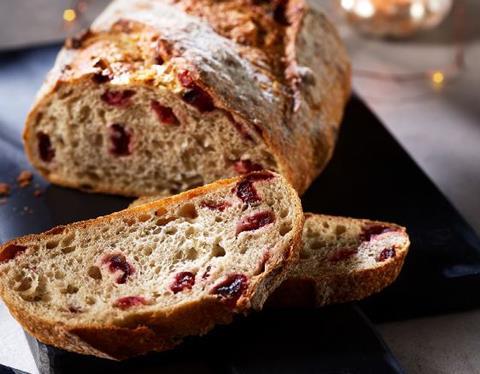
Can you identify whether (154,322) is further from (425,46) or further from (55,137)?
(425,46)

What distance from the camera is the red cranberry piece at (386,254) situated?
3.47 m

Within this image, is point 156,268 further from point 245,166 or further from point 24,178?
point 24,178

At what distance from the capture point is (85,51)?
13.8ft

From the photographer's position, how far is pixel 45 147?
4262 mm

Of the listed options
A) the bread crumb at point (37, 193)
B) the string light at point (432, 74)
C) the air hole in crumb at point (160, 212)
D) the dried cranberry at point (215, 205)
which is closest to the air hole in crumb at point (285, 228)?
the dried cranberry at point (215, 205)

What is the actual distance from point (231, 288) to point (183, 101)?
99 centimetres

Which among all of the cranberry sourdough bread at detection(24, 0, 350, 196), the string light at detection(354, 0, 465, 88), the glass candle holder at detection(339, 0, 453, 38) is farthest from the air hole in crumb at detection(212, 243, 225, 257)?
the glass candle holder at detection(339, 0, 453, 38)

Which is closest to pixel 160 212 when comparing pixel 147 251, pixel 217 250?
pixel 147 251

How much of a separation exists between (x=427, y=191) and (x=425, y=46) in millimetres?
1886

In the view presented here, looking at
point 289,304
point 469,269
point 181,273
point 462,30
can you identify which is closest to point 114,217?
point 181,273

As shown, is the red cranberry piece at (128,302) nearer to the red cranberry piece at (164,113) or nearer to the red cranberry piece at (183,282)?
the red cranberry piece at (183,282)

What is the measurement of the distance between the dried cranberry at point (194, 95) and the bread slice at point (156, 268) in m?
0.42

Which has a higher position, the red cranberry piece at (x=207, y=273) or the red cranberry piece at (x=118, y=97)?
the red cranberry piece at (x=118, y=97)

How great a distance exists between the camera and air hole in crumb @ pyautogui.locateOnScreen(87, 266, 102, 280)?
3355 mm
